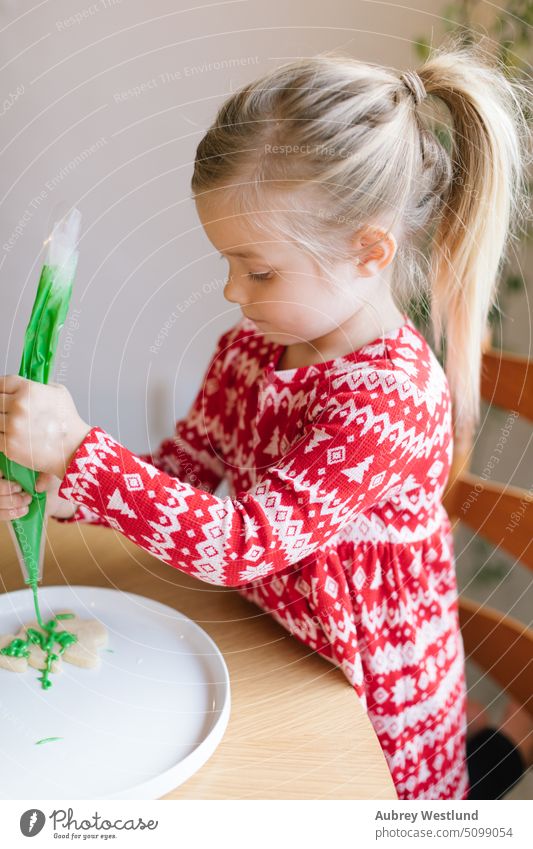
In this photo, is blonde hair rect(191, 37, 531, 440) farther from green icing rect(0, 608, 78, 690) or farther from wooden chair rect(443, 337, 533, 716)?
green icing rect(0, 608, 78, 690)

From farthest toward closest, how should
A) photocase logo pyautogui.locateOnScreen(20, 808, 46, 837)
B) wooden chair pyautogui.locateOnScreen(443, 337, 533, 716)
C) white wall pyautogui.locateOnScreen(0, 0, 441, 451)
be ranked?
1. wooden chair pyautogui.locateOnScreen(443, 337, 533, 716)
2. white wall pyautogui.locateOnScreen(0, 0, 441, 451)
3. photocase logo pyautogui.locateOnScreen(20, 808, 46, 837)

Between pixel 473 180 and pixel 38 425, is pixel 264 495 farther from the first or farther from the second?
pixel 473 180

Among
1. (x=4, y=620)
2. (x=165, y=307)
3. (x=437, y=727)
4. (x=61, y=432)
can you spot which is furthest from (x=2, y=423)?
(x=437, y=727)

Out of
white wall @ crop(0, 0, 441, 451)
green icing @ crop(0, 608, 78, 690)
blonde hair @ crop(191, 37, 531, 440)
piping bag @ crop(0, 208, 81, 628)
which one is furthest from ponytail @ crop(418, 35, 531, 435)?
green icing @ crop(0, 608, 78, 690)

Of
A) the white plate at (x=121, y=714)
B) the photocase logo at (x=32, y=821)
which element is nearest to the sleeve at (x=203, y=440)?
the white plate at (x=121, y=714)

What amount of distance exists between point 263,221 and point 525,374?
0.35 metres

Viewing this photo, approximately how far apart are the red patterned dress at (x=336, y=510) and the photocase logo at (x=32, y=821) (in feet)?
0.50

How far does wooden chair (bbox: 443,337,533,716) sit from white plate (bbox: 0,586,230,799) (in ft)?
1.05

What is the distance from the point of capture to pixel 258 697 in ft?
1.62

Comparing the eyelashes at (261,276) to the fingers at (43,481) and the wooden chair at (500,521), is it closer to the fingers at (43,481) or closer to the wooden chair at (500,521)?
the fingers at (43,481)

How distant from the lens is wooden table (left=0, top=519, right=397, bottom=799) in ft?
1.42

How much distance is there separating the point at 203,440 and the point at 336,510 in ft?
0.82

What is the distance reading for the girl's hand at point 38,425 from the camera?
0.44 meters

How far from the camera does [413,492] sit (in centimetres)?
58
